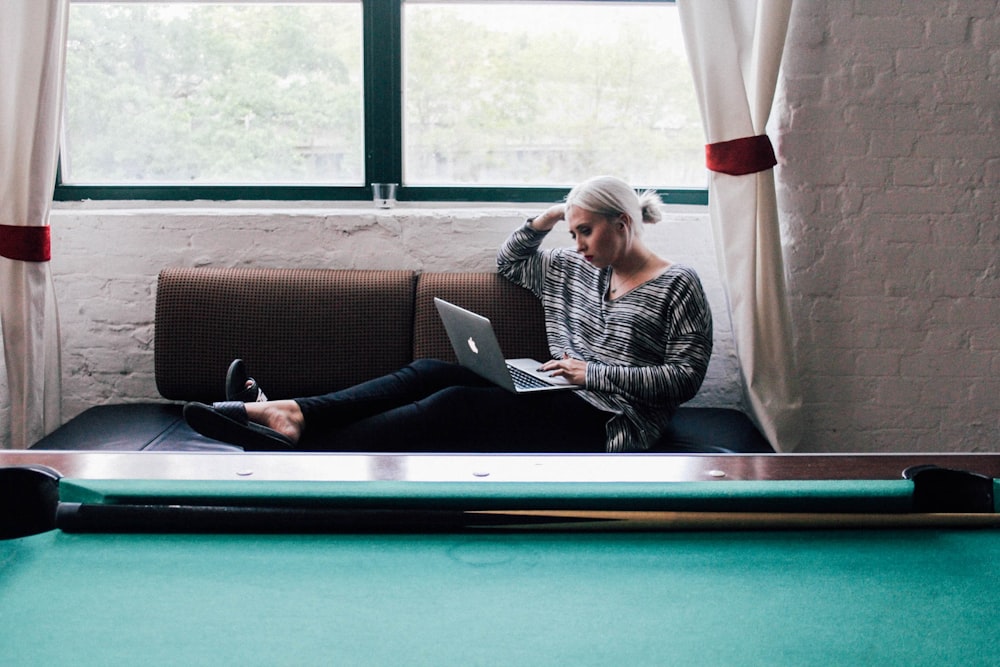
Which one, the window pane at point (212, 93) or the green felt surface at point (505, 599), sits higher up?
the window pane at point (212, 93)

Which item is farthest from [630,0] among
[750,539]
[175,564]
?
[175,564]

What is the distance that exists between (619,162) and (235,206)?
1.25m

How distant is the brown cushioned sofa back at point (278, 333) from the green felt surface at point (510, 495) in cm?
144

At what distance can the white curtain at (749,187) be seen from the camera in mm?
2510

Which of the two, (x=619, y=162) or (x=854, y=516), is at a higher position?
(x=619, y=162)

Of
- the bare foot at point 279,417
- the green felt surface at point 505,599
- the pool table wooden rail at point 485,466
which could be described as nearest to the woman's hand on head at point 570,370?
the bare foot at point 279,417

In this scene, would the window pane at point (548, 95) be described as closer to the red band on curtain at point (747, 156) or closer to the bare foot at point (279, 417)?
the red band on curtain at point (747, 156)

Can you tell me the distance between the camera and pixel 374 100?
115 inches

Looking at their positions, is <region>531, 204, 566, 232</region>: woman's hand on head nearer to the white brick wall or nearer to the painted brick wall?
the white brick wall

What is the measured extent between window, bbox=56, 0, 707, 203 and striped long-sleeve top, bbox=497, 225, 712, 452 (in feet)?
1.49

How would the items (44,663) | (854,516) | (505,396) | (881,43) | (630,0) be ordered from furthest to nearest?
(630,0) → (881,43) → (505,396) → (854,516) → (44,663)

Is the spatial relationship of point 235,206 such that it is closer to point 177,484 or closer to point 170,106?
point 170,106

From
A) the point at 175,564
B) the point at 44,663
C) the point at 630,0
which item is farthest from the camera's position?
the point at 630,0

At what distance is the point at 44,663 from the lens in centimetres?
82
